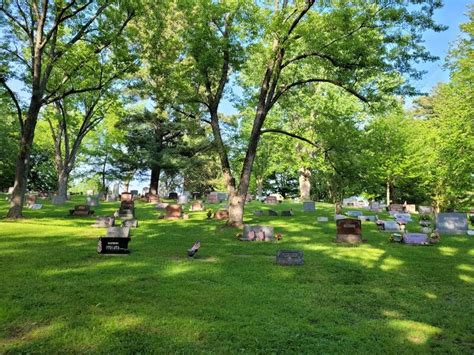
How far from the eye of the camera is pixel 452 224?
19312mm

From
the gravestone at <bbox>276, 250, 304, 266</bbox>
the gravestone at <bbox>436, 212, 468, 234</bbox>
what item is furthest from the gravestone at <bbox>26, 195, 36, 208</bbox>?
the gravestone at <bbox>436, 212, 468, 234</bbox>

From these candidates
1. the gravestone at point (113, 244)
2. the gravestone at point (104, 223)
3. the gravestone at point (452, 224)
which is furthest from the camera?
the gravestone at point (452, 224)

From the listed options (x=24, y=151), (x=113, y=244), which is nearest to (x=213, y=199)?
(x=24, y=151)

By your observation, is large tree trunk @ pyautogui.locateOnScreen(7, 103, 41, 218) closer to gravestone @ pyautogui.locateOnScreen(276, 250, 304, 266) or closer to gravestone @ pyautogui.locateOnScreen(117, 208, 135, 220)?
gravestone @ pyautogui.locateOnScreen(117, 208, 135, 220)

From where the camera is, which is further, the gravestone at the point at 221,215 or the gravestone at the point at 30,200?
the gravestone at the point at 30,200

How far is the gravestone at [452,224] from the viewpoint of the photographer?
756 inches

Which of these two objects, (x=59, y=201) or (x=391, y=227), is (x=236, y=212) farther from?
(x=59, y=201)

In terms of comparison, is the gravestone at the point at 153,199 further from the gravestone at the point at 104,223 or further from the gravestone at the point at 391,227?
the gravestone at the point at 391,227

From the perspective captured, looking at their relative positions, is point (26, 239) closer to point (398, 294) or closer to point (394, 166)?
point (398, 294)

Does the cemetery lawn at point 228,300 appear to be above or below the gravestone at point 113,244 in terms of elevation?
below

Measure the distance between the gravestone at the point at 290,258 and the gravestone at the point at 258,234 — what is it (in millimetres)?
4522

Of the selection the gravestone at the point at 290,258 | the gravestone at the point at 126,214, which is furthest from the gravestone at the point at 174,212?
the gravestone at the point at 290,258

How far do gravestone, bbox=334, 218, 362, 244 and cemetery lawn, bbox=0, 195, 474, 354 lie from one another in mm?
1878

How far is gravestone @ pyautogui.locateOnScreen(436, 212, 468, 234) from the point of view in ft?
63.0
